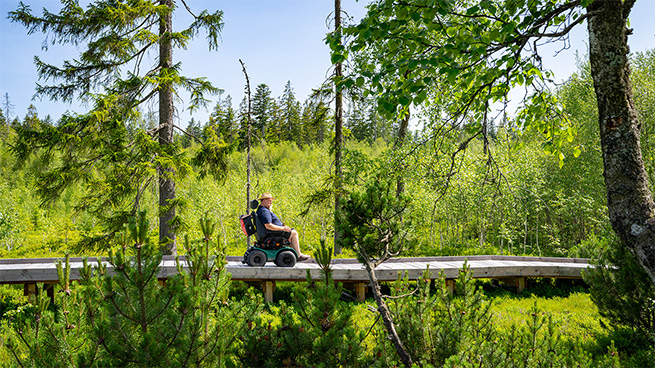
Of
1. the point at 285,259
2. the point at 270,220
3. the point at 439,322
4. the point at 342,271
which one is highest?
the point at 270,220

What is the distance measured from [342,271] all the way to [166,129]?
6.06 m

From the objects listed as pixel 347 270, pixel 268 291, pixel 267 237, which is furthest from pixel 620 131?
pixel 268 291

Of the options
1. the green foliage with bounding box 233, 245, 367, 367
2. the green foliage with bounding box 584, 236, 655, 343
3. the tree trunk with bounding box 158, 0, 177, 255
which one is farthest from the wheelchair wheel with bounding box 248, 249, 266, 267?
the green foliage with bounding box 584, 236, 655, 343

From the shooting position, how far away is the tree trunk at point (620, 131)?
10.6 ft

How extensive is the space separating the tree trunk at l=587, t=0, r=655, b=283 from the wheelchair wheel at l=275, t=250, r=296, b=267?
5.94 meters

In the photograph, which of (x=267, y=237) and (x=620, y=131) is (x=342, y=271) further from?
(x=620, y=131)

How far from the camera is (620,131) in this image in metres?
3.31

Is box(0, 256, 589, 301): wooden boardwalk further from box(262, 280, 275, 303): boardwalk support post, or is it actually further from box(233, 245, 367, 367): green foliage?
box(233, 245, 367, 367): green foliage

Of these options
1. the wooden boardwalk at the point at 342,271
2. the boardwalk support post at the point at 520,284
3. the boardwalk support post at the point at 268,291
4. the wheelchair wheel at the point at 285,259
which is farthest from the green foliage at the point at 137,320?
the boardwalk support post at the point at 520,284

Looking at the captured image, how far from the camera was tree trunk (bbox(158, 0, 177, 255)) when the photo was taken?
984 centimetres

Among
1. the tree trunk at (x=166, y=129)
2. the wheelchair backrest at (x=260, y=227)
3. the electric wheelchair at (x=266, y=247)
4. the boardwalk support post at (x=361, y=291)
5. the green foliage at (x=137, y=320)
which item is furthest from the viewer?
the tree trunk at (x=166, y=129)

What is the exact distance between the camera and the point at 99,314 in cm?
280

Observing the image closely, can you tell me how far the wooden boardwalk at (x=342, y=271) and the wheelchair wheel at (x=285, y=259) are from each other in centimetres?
19

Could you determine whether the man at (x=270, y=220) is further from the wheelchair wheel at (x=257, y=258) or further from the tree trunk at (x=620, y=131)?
the tree trunk at (x=620, y=131)
